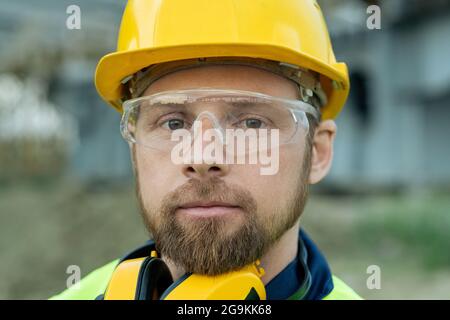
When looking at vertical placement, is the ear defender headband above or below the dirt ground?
above

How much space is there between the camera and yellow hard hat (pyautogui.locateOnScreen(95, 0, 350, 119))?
1.98 metres

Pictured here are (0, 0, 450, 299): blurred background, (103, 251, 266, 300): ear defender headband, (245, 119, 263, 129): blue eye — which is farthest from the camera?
(0, 0, 450, 299): blurred background

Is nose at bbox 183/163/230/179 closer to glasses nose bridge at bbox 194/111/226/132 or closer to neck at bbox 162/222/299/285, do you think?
glasses nose bridge at bbox 194/111/226/132

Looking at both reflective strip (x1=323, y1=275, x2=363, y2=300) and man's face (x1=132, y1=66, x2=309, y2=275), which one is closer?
man's face (x1=132, y1=66, x2=309, y2=275)

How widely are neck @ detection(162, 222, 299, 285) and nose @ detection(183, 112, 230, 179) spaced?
0.39 metres

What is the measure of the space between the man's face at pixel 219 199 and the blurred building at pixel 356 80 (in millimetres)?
9678

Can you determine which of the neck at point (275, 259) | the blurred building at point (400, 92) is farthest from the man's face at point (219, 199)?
the blurred building at point (400, 92)

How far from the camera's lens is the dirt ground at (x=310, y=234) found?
8500mm

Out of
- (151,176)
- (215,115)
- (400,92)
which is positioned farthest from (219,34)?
(400,92)

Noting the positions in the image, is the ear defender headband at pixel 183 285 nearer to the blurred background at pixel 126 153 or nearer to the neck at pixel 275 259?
the neck at pixel 275 259

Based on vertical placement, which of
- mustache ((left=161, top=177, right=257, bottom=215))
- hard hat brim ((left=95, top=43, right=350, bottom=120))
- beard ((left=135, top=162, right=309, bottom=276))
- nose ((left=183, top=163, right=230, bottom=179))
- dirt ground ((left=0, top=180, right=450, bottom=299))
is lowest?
dirt ground ((left=0, top=180, right=450, bottom=299))

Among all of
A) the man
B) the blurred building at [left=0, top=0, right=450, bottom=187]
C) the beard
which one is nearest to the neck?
the man

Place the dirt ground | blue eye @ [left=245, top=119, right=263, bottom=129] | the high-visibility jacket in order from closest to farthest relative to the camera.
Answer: blue eye @ [left=245, top=119, right=263, bottom=129]
the high-visibility jacket
the dirt ground

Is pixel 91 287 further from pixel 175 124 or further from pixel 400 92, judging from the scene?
pixel 400 92
